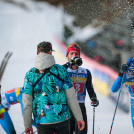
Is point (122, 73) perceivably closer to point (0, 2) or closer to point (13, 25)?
point (13, 25)

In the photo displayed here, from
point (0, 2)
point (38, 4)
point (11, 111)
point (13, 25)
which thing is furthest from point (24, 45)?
point (0, 2)

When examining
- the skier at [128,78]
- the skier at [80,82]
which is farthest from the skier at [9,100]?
the skier at [128,78]

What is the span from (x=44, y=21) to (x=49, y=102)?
47821mm

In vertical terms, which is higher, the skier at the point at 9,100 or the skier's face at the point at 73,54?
the skier's face at the point at 73,54

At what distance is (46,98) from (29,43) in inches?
1212

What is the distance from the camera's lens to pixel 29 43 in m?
33.1

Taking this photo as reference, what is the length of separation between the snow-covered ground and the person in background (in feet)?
7.40

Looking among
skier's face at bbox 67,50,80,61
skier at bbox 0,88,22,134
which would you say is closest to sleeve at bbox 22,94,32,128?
skier's face at bbox 67,50,80,61

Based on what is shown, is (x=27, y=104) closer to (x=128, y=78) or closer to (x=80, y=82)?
(x=80, y=82)

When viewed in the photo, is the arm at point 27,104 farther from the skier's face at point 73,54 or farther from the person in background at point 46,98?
the skier's face at point 73,54

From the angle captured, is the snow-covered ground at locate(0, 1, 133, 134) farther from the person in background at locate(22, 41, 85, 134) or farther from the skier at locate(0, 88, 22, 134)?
the person in background at locate(22, 41, 85, 134)

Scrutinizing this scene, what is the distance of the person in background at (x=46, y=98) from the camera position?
108 inches

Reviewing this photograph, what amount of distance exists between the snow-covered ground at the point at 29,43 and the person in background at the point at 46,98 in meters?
2.26

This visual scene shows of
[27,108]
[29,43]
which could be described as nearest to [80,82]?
[27,108]
